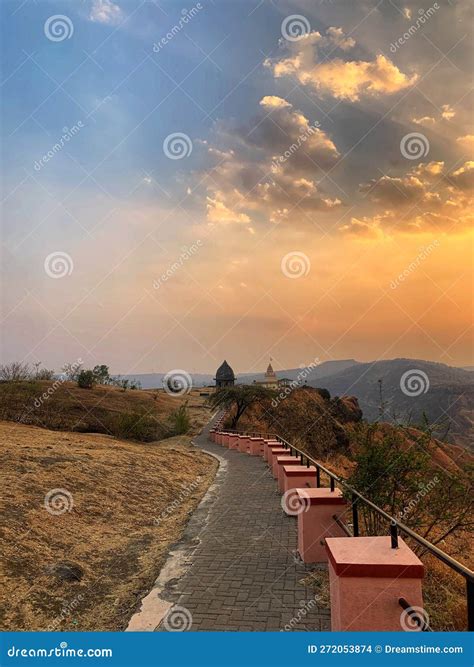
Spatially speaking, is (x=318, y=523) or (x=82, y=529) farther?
(x=82, y=529)

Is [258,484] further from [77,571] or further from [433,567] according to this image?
[77,571]

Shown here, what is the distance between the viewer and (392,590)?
12.4 ft

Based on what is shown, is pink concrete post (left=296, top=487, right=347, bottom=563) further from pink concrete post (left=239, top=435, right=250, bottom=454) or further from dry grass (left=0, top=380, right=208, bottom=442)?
dry grass (left=0, top=380, right=208, bottom=442)

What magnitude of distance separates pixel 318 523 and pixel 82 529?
413 cm

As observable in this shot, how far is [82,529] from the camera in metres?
7.86

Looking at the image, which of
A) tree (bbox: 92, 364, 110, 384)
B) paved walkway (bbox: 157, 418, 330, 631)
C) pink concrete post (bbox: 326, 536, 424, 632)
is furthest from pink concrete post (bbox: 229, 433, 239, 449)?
tree (bbox: 92, 364, 110, 384)

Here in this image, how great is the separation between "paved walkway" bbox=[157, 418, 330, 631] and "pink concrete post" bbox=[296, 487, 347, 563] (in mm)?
254

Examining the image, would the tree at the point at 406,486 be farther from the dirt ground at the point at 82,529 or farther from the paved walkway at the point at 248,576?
the dirt ground at the point at 82,529

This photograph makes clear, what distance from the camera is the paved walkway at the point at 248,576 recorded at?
15.7 ft

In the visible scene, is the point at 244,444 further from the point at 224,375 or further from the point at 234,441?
the point at 224,375

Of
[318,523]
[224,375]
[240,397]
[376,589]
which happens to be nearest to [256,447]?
[240,397]

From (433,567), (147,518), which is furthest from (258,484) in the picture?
(433,567)

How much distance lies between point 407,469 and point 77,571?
16.7 feet

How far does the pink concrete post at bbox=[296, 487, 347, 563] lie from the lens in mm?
6441
